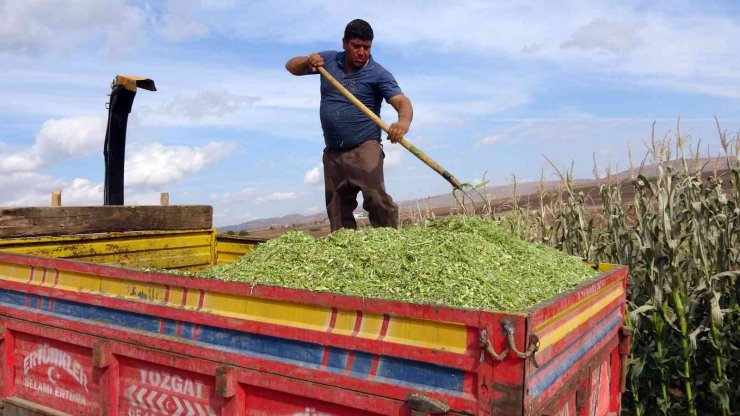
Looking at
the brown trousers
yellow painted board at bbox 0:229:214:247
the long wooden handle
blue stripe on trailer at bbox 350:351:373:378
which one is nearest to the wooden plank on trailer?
yellow painted board at bbox 0:229:214:247

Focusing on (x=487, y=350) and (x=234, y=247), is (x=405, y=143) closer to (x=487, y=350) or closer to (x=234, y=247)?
(x=234, y=247)

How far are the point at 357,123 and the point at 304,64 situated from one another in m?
0.77

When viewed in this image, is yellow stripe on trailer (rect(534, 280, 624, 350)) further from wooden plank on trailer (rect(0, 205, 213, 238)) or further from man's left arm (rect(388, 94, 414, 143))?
wooden plank on trailer (rect(0, 205, 213, 238))

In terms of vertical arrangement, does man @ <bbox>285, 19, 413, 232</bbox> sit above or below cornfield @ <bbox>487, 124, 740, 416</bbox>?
above

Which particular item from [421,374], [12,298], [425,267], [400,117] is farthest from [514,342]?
[12,298]

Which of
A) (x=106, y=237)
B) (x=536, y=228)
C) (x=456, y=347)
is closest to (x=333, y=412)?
(x=456, y=347)

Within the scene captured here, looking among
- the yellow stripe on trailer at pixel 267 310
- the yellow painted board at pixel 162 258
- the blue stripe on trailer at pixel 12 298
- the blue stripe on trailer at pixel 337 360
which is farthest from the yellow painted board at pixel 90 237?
the blue stripe on trailer at pixel 337 360

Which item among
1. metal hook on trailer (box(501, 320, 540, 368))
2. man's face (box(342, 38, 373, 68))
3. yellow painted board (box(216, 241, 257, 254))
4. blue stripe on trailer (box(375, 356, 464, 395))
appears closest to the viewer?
metal hook on trailer (box(501, 320, 540, 368))

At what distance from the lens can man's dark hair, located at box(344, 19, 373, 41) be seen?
5297 millimetres

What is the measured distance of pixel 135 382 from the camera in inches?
132

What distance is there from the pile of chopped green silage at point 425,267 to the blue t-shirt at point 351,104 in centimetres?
151

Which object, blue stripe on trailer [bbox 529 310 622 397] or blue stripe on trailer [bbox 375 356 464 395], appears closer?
blue stripe on trailer [bbox 375 356 464 395]

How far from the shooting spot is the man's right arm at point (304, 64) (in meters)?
5.52

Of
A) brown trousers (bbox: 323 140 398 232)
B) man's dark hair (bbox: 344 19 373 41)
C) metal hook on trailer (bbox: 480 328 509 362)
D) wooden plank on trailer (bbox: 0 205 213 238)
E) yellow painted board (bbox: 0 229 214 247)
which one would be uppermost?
man's dark hair (bbox: 344 19 373 41)
